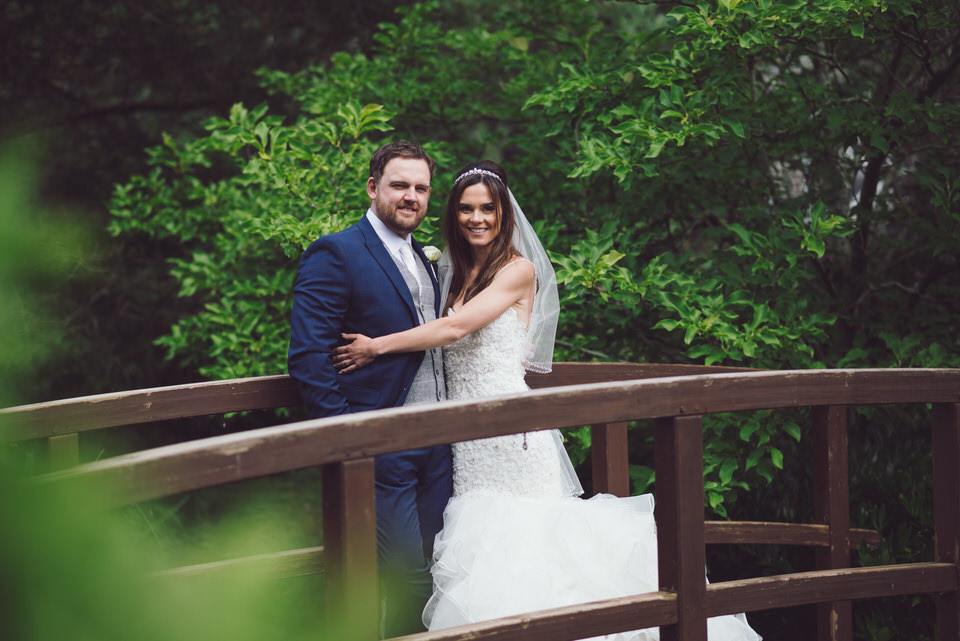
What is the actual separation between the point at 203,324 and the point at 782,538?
421cm

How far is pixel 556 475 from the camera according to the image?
3.48 m

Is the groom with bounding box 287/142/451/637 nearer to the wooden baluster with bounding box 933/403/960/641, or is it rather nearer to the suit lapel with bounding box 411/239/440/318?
the suit lapel with bounding box 411/239/440/318

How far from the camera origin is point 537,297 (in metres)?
3.88

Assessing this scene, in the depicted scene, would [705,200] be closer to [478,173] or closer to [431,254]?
[478,173]

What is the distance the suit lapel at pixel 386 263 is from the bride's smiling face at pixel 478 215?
472 millimetres

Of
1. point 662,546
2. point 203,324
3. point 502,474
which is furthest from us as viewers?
point 203,324

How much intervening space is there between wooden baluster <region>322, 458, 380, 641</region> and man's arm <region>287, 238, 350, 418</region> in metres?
0.92

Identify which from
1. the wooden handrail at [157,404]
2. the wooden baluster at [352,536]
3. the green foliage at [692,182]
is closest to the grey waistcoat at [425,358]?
the wooden handrail at [157,404]

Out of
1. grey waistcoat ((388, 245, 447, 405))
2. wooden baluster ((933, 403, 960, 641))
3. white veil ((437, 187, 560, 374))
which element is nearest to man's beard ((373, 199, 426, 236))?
grey waistcoat ((388, 245, 447, 405))

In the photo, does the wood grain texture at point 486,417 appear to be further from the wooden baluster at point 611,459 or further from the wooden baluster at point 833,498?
the wooden baluster at point 611,459

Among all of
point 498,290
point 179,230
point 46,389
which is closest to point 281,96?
point 179,230

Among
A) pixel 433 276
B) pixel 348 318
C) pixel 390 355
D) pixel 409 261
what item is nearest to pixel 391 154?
pixel 409 261

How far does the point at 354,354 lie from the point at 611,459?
→ 1.29 m

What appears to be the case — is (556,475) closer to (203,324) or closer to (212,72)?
(203,324)
